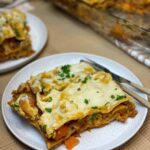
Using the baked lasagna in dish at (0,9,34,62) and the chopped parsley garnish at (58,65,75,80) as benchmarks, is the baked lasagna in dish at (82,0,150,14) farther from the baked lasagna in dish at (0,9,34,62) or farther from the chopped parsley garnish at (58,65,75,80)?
the chopped parsley garnish at (58,65,75,80)

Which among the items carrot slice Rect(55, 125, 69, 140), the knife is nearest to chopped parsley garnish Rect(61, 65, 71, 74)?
the knife

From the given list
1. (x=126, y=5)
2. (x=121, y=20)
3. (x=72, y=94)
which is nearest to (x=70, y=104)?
Answer: (x=72, y=94)

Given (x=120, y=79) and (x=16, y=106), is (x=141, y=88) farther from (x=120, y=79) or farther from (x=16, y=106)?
(x=16, y=106)

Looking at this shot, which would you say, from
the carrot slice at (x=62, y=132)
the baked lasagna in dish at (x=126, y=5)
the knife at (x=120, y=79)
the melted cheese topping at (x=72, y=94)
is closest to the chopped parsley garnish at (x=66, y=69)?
the melted cheese topping at (x=72, y=94)

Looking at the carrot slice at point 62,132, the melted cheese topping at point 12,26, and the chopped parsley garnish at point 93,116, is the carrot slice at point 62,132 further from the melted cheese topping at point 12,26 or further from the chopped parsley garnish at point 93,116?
the melted cheese topping at point 12,26

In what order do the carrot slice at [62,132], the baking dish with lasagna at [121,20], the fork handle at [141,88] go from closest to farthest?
the carrot slice at [62,132]
the fork handle at [141,88]
the baking dish with lasagna at [121,20]

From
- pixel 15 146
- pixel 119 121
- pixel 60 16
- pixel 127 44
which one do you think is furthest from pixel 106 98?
pixel 60 16

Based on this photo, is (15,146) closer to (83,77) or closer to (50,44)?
(83,77)
